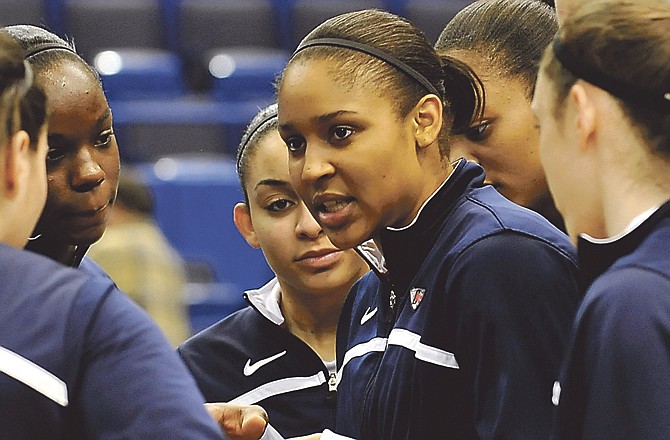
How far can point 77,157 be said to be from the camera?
2428 mm

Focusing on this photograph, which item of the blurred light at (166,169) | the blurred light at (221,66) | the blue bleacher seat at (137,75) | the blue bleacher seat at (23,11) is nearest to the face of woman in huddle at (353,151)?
the blurred light at (166,169)

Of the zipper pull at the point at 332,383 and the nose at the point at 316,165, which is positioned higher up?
the nose at the point at 316,165

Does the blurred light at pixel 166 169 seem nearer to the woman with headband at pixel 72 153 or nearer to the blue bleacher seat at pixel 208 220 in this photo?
the blue bleacher seat at pixel 208 220

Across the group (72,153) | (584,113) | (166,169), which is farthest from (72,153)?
(166,169)

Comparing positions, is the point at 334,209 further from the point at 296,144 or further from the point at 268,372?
the point at 268,372

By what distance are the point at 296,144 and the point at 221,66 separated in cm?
554

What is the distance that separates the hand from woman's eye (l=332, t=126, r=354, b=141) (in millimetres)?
545

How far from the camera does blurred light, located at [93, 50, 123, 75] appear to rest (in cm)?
723

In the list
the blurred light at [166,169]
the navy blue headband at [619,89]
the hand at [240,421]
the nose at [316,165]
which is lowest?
the blurred light at [166,169]

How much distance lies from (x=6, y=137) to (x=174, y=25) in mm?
6790

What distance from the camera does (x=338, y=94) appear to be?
2166 millimetres

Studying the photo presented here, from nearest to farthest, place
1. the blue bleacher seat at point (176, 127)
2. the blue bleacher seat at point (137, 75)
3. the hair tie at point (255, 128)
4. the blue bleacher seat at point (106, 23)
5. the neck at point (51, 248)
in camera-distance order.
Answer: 1. the neck at point (51, 248)
2. the hair tie at point (255, 128)
3. the blue bleacher seat at point (176, 127)
4. the blue bleacher seat at point (137, 75)
5. the blue bleacher seat at point (106, 23)

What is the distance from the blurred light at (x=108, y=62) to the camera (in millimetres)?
7230

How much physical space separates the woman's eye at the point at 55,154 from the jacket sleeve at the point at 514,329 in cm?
94
